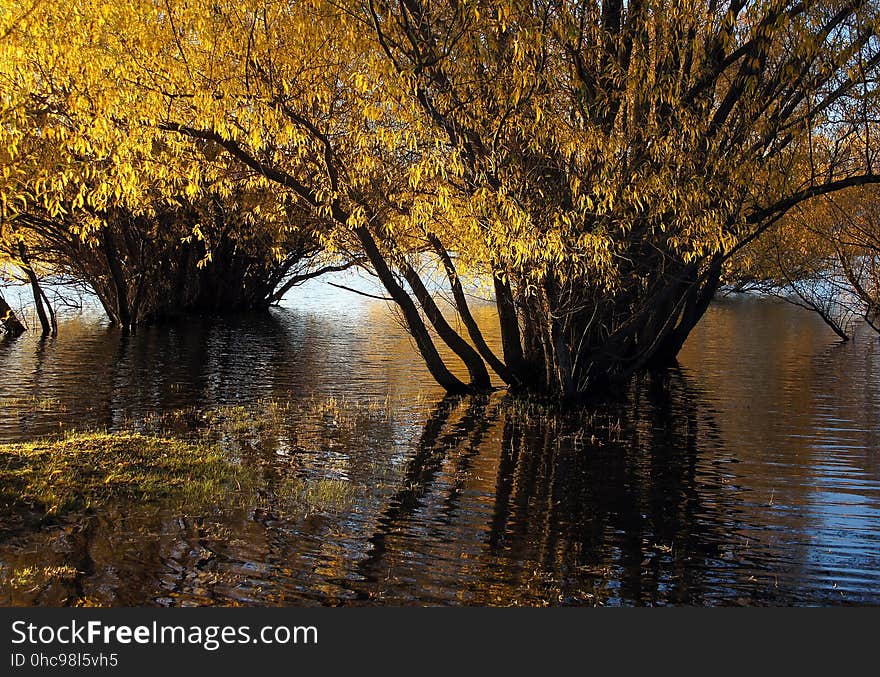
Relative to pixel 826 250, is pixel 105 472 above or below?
below

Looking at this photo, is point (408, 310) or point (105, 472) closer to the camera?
point (105, 472)

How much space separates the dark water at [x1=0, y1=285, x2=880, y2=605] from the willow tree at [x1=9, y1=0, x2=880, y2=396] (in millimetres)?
2991

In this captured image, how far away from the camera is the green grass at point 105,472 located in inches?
315

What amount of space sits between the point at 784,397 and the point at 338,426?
32.3 ft

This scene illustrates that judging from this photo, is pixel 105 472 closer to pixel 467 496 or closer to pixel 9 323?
pixel 467 496

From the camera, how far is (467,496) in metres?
9.44

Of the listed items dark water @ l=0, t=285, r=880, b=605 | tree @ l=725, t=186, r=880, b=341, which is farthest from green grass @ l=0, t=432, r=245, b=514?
tree @ l=725, t=186, r=880, b=341

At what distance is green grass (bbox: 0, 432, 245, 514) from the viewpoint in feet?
26.2

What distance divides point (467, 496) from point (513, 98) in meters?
4.96

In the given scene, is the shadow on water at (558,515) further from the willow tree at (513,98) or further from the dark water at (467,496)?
the willow tree at (513,98)

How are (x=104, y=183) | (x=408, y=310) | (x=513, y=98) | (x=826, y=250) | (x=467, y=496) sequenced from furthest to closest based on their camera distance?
1. (x=826, y=250)
2. (x=408, y=310)
3. (x=104, y=183)
4. (x=513, y=98)
5. (x=467, y=496)

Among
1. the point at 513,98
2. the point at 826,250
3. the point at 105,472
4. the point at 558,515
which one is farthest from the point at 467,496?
the point at 826,250

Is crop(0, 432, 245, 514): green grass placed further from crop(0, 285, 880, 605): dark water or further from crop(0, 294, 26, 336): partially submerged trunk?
crop(0, 294, 26, 336): partially submerged trunk

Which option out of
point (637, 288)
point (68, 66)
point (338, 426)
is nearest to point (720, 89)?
point (637, 288)
